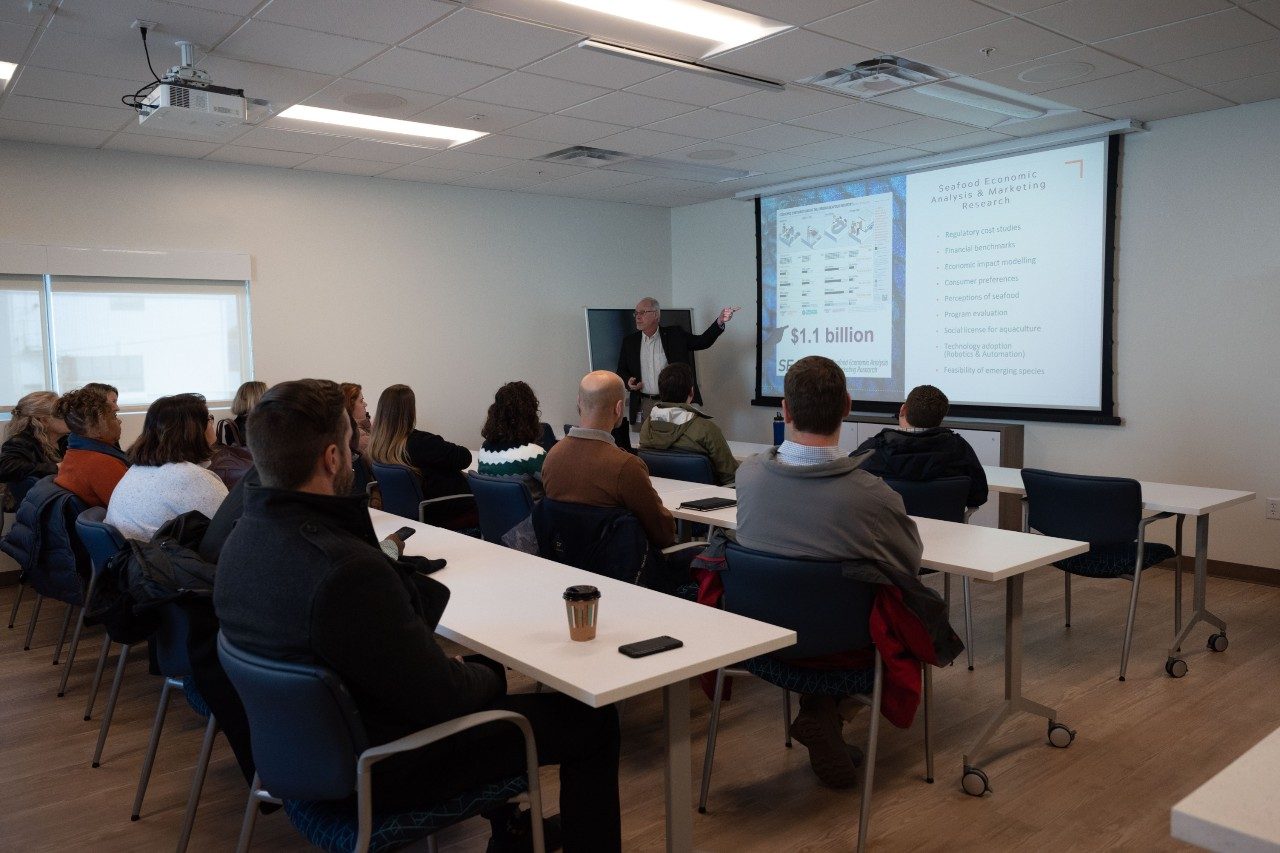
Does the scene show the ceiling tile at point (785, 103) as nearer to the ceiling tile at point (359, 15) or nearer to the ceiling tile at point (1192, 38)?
the ceiling tile at point (1192, 38)

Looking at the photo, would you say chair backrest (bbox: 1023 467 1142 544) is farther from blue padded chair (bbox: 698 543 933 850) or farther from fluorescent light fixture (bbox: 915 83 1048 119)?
fluorescent light fixture (bbox: 915 83 1048 119)

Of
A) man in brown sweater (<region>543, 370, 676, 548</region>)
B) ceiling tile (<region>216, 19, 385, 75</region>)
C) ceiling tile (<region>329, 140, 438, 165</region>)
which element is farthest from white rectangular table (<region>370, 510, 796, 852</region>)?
ceiling tile (<region>329, 140, 438, 165</region>)

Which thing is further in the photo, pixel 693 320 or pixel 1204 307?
pixel 693 320

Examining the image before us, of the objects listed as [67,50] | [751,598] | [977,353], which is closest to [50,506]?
[67,50]

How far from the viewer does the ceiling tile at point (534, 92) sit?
455cm

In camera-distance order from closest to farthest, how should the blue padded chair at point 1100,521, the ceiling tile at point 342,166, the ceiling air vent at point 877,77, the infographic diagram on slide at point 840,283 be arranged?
the blue padded chair at point 1100,521, the ceiling air vent at point 877,77, the ceiling tile at point 342,166, the infographic diagram on slide at point 840,283

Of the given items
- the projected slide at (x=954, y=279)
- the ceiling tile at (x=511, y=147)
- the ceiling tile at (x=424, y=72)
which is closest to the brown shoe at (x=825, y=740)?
the ceiling tile at (x=424, y=72)

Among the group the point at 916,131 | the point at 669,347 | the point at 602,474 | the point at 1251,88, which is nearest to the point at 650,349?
the point at 669,347

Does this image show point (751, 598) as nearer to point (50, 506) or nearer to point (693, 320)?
point (50, 506)

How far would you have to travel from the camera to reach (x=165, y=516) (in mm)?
3139

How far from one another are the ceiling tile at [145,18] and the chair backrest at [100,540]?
1899 millimetres

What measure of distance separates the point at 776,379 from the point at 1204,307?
333 centimetres

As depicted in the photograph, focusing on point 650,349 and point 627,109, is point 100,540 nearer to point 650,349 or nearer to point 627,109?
point 627,109

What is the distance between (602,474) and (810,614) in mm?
955
